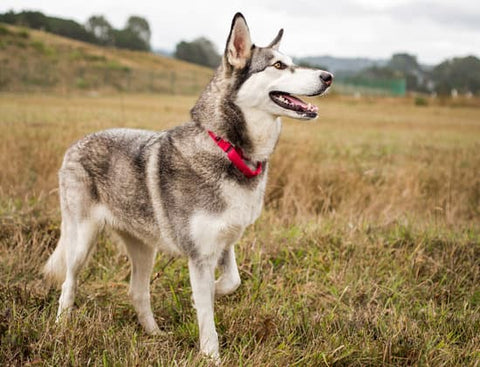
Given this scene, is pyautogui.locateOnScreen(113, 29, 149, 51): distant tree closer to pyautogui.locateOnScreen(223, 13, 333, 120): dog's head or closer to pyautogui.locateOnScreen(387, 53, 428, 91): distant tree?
pyautogui.locateOnScreen(387, 53, 428, 91): distant tree

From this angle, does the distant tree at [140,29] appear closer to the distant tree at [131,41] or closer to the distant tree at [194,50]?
the distant tree at [131,41]

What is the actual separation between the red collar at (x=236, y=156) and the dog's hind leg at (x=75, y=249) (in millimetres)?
1281

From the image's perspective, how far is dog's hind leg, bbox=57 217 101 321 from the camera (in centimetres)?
380

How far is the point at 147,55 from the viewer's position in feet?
174

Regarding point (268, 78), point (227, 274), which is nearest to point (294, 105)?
point (268, 78)

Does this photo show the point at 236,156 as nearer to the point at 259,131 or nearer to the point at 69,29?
the point at 259,131

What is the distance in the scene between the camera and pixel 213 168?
10.6 feet

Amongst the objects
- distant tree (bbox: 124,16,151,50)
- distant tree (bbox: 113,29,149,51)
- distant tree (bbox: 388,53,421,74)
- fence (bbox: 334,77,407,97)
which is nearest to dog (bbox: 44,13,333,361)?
distant tree (bbox: 113,29,149,51)

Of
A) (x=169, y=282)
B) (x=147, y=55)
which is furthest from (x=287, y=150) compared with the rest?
(x=147, y=55)

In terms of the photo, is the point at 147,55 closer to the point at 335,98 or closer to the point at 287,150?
the point at 335,98

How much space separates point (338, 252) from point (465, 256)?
1.29 meters

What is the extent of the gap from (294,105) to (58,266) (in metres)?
2.41

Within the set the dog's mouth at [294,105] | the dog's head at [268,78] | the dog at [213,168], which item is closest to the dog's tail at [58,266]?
the dog at [213,168]

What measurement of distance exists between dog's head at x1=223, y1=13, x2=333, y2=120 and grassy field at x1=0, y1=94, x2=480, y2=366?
61.1 inches
